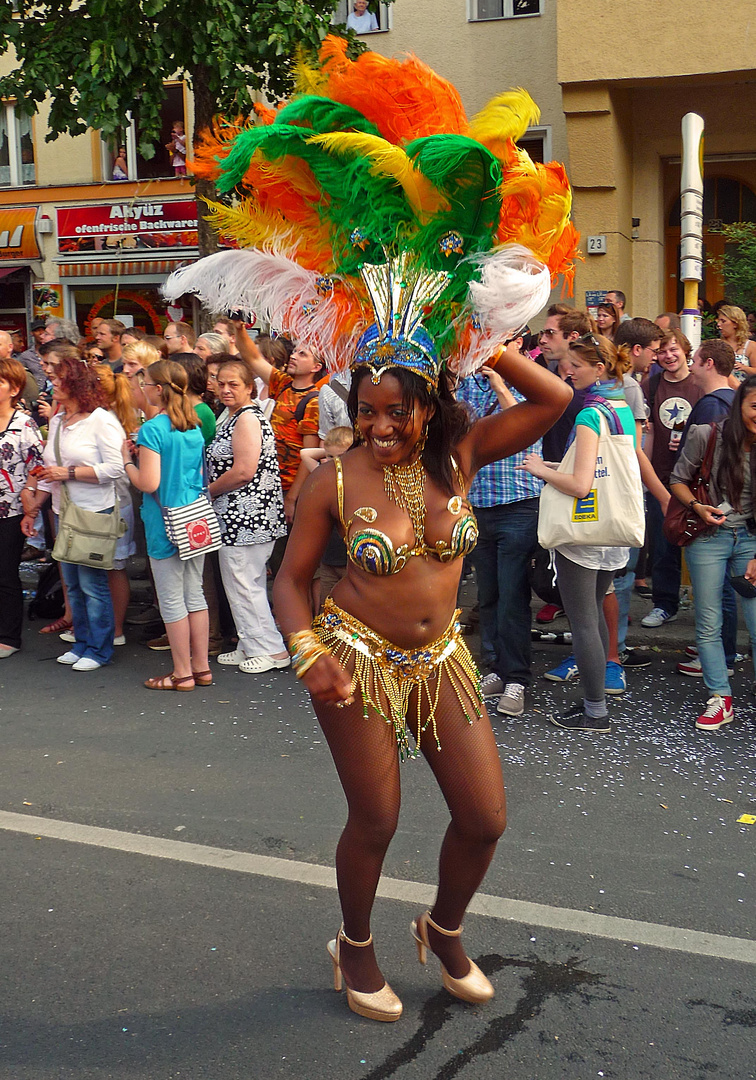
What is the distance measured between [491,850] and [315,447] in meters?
4.30

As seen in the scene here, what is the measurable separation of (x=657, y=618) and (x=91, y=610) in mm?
3769

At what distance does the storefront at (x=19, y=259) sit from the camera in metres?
20.7

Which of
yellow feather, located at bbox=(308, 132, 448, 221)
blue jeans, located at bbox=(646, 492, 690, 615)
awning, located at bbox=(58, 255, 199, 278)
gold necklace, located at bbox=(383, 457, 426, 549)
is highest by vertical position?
awning, located at bbox=(58, 255, 199, 278)

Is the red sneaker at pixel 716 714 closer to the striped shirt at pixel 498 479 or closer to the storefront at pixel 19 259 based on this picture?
the striped shirt at pixel 498 479

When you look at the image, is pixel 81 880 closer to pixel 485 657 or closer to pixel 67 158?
pixel 485 657

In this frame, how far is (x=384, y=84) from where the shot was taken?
9.53 ft

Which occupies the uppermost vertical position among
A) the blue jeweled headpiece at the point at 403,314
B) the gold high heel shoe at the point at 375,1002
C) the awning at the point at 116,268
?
the awning at the point at 116,268

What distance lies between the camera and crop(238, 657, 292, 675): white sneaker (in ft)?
22.4

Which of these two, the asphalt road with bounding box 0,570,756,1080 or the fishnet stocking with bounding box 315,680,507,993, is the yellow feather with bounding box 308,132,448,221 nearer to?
the fishnet stocking with bounding box 315,680,507,993

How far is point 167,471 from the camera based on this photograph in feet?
21.1

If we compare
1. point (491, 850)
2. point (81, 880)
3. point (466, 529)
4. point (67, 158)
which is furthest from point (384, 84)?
point (67, 158)

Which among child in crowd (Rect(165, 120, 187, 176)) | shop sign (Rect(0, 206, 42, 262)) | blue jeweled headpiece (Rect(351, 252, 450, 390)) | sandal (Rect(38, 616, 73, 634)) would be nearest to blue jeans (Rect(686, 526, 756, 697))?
blue jeweled headpiece (Rect(351, 252, 450, 390))

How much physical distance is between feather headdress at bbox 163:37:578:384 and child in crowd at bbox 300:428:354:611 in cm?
297

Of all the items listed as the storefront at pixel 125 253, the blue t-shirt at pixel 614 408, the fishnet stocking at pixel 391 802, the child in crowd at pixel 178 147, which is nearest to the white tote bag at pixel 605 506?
the blue t-shirt at pixel 614 408
